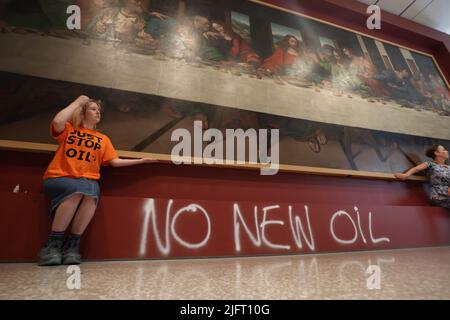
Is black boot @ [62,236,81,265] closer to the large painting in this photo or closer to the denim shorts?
the denim shorts

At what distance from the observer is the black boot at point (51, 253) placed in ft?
3.38

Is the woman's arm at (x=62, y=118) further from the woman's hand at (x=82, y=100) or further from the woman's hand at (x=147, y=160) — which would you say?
the woman's hand at (x=147, y=160)

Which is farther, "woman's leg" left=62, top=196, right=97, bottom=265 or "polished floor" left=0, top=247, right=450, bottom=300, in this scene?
"woman's leg" left=62, top=196, right=97, bottom=265

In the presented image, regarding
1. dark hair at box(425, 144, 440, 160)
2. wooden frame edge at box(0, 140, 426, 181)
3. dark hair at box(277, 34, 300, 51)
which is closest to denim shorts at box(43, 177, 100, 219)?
wooden frame edge at box(0, 140, 426, 181)

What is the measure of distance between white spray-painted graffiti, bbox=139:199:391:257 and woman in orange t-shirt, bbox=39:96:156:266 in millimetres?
308

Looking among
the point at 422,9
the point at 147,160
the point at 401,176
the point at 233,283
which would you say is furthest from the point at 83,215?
the point at 422,9

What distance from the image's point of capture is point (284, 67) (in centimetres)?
210

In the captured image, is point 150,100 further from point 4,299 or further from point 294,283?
point 294,283

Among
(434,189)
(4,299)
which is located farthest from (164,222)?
(434,189)

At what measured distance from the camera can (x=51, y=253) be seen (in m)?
1.05

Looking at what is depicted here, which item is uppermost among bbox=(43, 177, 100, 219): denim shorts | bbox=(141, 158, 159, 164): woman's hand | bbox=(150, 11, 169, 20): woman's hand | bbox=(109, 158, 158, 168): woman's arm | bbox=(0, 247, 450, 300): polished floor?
bbox=(150, 11, 169, 20): woman's hand

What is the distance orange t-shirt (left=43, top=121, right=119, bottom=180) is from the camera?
1185 mm

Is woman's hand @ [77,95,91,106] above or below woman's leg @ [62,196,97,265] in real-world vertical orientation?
above
